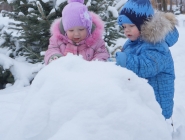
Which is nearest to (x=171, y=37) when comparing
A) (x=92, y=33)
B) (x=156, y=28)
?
(x=156, y=28)

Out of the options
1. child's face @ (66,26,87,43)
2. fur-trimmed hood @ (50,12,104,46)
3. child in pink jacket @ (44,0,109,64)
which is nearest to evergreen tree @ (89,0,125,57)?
fur-trimmed hood @ (50,12,104,46)

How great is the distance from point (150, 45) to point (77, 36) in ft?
2.61

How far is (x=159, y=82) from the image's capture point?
2650 millimetres

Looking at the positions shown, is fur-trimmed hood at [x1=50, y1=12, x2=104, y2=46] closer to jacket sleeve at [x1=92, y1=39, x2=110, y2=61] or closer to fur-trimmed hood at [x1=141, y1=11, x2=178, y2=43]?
jacket sleeve at [x1=92, y1=39, x2=110, y2=61]

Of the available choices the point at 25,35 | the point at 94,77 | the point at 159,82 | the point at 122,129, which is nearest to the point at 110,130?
the point at 122,129

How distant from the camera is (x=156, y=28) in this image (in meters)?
2.50

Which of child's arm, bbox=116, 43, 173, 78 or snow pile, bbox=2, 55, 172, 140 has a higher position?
snow pile, bbox=2, 55, 172, 140

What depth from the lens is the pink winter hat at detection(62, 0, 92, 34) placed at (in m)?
2.78

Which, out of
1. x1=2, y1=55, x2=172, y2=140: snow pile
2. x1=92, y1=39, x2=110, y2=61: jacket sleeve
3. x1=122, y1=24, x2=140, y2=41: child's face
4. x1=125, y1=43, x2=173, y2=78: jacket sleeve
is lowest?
x1=92, y1=39, x2=110, y2=61: jacket sleeve

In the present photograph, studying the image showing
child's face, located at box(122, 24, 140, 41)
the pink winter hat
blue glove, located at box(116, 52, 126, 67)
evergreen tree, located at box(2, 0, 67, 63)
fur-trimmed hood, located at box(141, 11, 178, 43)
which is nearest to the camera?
blue glove, located at box(116, 52, 126, 67)

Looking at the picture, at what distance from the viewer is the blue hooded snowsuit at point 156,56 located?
2369 mm

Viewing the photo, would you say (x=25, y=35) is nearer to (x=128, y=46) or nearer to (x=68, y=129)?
(x=128, y=46)

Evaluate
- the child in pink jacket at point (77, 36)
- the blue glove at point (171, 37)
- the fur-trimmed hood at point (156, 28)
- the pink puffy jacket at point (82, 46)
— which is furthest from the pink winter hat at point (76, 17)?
the blue glove at point (171, 37)

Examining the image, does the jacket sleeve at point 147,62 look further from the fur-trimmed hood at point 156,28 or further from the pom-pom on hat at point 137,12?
the pom-pom on hat at point 137,12
